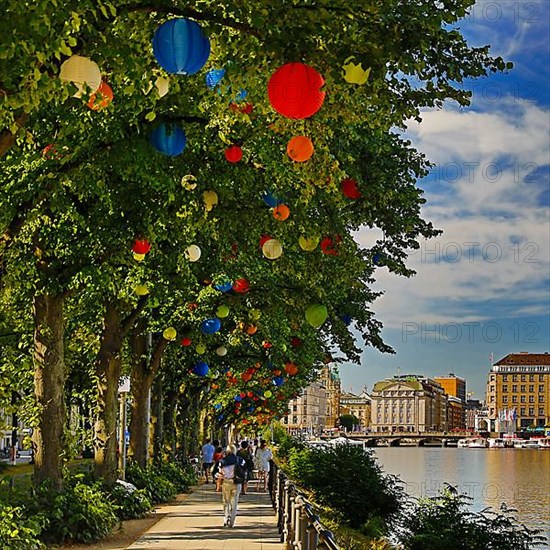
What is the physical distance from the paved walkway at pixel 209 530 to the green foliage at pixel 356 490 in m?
1.50

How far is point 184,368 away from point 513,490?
3200 centimetres

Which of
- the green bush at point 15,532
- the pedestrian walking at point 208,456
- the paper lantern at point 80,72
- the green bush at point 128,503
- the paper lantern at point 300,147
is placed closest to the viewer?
the paper lantern at point 80,72

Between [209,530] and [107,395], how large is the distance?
10.9ft

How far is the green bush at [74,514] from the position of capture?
648 inches

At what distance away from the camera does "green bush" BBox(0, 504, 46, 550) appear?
512 inches

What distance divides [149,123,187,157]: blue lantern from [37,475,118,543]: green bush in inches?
303

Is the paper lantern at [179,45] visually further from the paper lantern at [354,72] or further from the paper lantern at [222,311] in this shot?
the paper lantern at [222,311]

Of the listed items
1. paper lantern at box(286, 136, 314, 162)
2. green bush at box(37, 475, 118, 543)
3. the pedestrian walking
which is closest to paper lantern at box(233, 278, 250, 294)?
green bush at box(37, 475, 118, 543)

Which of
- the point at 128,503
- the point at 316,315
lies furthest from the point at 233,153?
the point at 128,503

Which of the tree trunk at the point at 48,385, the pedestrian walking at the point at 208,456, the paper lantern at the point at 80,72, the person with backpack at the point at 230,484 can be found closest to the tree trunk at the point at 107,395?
the person with backpack at the point at 230,484

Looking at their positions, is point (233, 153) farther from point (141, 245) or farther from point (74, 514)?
point (74, 514)

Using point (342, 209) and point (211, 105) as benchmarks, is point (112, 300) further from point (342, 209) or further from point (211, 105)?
point (211, 105)

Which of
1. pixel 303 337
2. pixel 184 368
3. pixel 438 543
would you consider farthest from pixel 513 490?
pixel 438 543

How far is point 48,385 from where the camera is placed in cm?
1703
